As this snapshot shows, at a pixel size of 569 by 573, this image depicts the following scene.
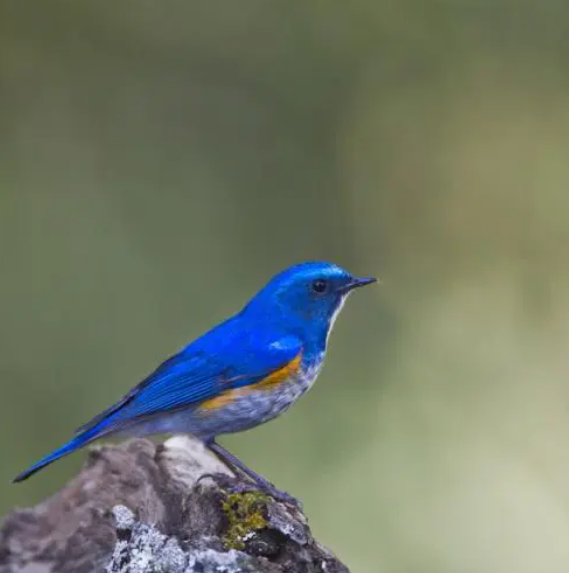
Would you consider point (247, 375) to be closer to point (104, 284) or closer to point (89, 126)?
point (104, 284)

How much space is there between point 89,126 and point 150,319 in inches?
49.5

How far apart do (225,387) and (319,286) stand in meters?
0.50

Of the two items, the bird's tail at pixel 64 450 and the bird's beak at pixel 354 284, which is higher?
the bird's beak at pixel 354 284

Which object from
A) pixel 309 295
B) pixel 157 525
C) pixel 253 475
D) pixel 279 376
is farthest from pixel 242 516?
pixel 309 295

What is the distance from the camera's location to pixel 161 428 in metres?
3.54

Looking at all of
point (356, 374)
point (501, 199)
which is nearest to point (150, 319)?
point (356, 374)

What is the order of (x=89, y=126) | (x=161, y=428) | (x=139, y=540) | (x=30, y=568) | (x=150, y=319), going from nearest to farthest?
(x=139, y=540) < (x=30, y=568) < (x=161, y=428) < (x=150, y=319) < (x=89, y=126)

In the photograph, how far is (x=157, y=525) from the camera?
9.25 ft

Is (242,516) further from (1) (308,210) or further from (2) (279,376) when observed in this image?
(1) (308,210)

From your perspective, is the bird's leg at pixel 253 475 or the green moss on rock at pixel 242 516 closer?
the green moss on rock at pixel 242 516

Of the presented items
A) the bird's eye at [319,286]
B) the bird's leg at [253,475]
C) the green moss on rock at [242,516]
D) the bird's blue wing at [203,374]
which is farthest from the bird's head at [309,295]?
the green moss on rock at [242,516]

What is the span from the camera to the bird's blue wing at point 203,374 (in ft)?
11.4

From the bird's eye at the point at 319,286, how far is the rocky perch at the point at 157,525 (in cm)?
69

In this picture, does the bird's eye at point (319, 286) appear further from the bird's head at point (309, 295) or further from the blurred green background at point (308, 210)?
the blurred green background at point (308, 210)
